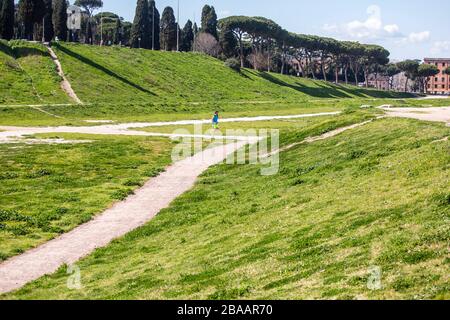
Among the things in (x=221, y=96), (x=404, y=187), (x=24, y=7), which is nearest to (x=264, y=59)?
(x=221, y=96)

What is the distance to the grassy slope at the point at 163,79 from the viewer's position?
10381cm

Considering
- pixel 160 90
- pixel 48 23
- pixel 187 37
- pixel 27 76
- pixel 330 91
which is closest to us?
pixel 27 76

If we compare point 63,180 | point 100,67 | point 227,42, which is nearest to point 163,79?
point 100,67

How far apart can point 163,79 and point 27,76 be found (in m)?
30.0

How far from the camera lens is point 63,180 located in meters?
37.3

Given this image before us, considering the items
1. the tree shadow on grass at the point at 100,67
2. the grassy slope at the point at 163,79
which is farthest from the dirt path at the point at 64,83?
the tree shadow on grass at the point at 100,67

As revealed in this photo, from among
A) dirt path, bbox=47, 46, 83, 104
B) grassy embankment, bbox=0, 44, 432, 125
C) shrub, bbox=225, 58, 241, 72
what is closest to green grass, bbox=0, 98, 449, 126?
grassy embankment, bbox=0, 44, 432, 125

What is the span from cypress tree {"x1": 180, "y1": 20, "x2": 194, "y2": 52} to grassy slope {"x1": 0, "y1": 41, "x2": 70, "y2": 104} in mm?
63366

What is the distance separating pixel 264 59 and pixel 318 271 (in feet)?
527

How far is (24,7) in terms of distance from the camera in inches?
4505

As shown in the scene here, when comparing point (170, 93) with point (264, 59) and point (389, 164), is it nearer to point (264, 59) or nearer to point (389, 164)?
point (264, 59)

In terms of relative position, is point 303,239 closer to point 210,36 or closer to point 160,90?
point 160,90

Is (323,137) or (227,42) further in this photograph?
(227,42)

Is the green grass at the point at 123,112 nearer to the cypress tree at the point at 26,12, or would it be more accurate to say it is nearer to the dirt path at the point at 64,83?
the dirt path at the point at 64,83
